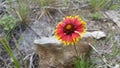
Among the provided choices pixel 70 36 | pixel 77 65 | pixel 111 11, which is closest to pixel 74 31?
pixel 70 36

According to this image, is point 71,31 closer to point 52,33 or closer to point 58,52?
point 58,52

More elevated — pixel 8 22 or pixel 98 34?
pixel 8 22

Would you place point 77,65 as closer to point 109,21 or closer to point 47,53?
point 47,53

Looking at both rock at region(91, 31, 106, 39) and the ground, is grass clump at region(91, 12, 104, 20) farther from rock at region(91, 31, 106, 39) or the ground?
rock at region(91, 31, 106, 39)

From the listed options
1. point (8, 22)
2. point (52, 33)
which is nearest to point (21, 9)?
point (8, 22)

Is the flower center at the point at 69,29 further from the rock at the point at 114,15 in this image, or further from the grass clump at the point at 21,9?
the rock at the point at 114,15

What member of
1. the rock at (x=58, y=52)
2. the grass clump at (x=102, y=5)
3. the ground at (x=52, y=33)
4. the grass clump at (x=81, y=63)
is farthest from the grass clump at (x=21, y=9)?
the grass clump at (x=81, y=63)
